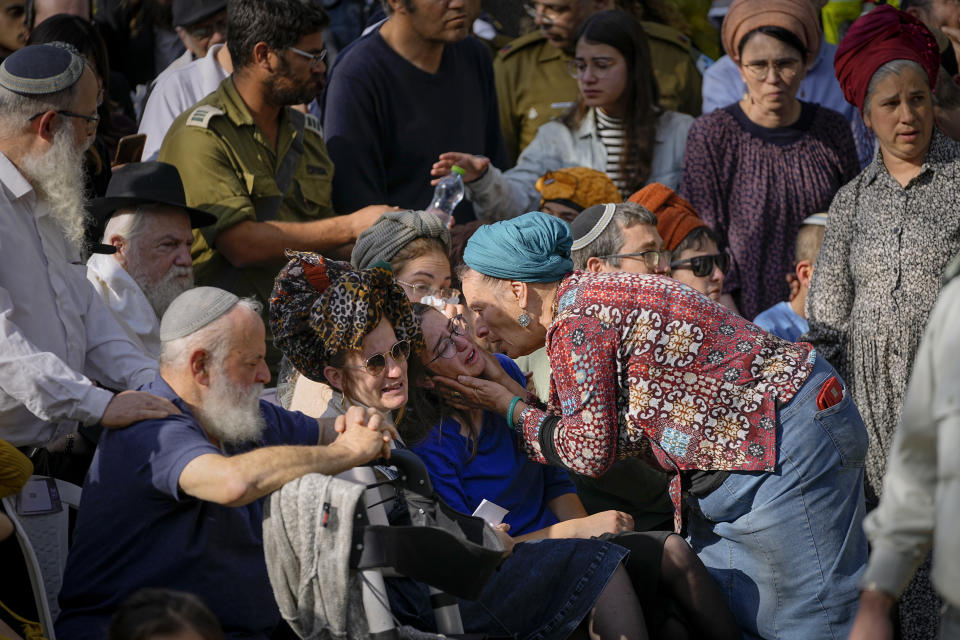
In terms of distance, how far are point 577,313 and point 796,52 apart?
3045mm

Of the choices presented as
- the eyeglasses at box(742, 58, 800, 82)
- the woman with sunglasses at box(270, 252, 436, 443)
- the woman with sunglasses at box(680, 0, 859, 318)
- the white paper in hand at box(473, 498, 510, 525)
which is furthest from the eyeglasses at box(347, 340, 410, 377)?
the eyeglasses at box(742, 58, 800, 82)

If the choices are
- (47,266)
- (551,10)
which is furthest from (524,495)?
(551,10)

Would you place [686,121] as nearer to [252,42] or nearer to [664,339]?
[252,42]

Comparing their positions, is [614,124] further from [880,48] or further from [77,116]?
[77,116]

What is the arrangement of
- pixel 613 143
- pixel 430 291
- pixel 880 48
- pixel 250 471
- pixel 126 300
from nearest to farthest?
pixel 250 471 < pixel 430 291 < pixel 126 300 < pixel 880 48 < pixel 613 143

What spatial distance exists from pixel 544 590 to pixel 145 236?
→ 2245 millimetres

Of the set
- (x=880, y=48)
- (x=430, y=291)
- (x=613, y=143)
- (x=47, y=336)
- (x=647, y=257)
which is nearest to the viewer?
(x=47, y=336)

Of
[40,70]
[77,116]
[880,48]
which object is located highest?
[880,48]

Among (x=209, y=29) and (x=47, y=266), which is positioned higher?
(x=209, y=29)

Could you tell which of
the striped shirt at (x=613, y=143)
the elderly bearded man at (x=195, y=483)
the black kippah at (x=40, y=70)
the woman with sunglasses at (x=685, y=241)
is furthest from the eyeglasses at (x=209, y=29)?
the elderly bearded man at (x=195, y=483)

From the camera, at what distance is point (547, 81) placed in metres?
6.98

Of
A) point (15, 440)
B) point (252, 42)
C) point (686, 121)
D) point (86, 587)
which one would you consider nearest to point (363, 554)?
point (86, 587)

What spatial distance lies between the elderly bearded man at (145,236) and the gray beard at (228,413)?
4.89 feet

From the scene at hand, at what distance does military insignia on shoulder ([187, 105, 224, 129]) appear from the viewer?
5270 mm
